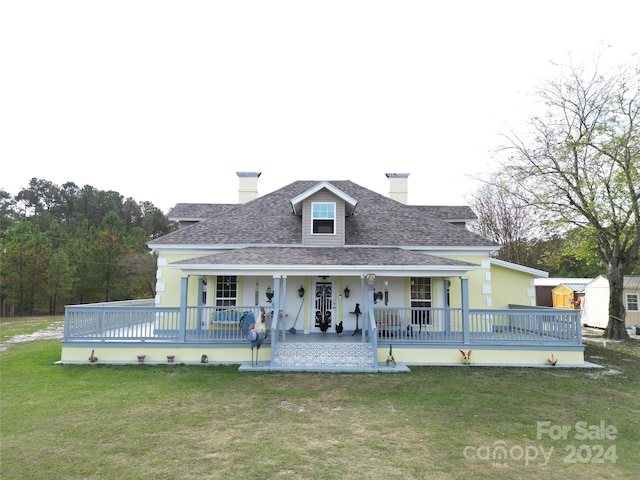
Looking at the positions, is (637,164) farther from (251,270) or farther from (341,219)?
(251,270)

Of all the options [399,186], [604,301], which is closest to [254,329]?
[399,186]

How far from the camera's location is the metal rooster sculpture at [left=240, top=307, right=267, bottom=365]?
11836 millimetres

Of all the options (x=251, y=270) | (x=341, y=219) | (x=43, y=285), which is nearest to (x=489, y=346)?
(x=341, y=219)

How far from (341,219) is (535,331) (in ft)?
26.8

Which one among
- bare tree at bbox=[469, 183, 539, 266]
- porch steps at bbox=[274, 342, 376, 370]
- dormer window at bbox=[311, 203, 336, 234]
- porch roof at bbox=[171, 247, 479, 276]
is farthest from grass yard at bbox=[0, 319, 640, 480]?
bare tree at bbox=[469, 183, 539, 266]

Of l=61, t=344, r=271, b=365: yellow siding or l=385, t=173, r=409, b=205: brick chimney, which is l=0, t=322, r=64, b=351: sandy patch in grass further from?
l=385, t=173, r=409, b=205: brick chimney

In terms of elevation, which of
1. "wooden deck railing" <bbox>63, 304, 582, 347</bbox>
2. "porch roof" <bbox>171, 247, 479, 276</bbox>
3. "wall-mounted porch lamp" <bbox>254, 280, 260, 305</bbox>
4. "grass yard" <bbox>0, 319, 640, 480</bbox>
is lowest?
"grass yard" <bbox>0, 319, 640, 480</bbox>

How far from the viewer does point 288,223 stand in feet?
56.9

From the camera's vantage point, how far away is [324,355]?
12.1 metres

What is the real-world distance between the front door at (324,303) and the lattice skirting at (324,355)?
287 centimetres

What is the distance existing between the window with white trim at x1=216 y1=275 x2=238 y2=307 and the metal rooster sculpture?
3.02 metres

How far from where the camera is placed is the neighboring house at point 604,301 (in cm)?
2325

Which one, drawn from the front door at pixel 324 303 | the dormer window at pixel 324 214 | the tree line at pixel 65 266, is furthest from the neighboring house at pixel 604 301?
the tree line at pixel 65 266

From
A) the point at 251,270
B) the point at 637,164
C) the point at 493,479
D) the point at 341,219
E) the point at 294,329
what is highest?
the point at 637,164
